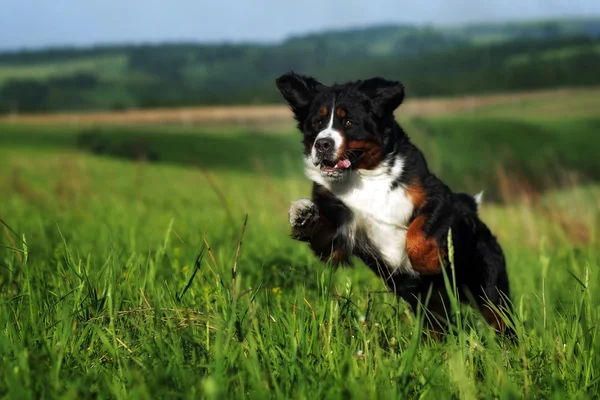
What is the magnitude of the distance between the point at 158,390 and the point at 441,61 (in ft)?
151

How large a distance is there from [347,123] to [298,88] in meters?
0.54

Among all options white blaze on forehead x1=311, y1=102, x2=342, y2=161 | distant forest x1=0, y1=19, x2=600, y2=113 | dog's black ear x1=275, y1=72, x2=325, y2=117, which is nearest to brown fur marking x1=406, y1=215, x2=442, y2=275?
white blaze on forehead x1=311, y1=102, x2=342, y2=161

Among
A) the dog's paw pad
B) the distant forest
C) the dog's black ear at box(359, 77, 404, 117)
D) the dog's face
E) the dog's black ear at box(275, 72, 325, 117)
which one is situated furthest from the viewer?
the distant forest

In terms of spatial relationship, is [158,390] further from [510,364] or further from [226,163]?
[226,163]

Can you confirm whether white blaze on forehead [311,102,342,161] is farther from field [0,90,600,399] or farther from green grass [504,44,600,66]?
green grass [504,44,600,66]

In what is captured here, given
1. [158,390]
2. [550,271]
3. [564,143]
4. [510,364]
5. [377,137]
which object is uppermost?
[377,137]

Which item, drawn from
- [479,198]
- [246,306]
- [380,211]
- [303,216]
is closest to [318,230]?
[303,216]

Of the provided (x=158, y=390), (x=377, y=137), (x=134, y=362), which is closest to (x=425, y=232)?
(x=377, y=137)

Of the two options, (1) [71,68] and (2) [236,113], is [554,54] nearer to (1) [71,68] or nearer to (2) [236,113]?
(2) [236,113]

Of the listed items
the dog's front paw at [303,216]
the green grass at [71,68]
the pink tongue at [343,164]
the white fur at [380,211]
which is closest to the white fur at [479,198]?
the white fur at [380,211]

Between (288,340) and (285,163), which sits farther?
(285,163)

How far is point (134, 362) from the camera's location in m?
2.84

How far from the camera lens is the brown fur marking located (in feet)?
13.5

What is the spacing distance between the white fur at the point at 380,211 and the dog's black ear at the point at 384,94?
34 centimetres
